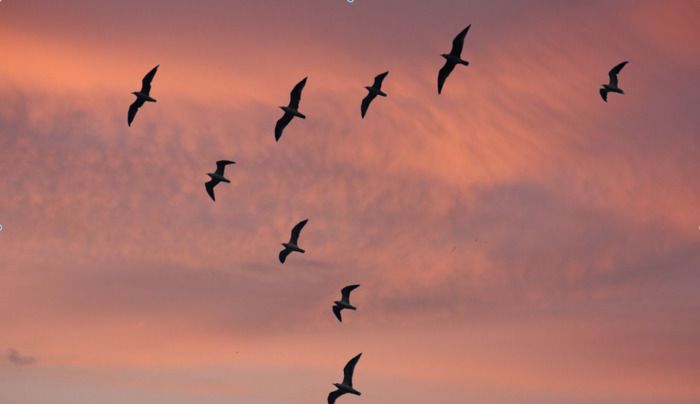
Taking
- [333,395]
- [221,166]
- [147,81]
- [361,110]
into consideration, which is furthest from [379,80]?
[333,395]

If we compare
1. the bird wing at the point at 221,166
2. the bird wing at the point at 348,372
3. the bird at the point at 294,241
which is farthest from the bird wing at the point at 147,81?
the bird wing at the point at 348,372

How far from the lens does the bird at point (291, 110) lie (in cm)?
10469

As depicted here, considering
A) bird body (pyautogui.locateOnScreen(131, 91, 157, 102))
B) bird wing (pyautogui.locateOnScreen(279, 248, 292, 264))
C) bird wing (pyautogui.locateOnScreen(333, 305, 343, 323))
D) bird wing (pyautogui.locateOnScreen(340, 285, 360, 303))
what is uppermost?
bird body (pyautogui.locateOnScreen(131, 91, 157, 102))

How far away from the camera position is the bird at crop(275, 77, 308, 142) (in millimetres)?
104688

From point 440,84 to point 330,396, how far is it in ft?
84.8

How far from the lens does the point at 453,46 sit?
9806 centimetres

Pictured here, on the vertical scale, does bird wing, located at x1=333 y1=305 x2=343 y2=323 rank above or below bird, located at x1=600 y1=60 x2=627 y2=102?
below

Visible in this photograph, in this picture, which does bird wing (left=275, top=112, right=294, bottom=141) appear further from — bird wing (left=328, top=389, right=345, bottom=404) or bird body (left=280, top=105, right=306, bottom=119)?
bird wing (left=328, top=389, right=345, bottom=404)

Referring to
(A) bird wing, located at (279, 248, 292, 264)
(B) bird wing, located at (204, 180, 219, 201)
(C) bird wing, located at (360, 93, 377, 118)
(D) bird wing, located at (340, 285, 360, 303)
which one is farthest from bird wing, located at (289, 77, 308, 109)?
(D) bird wing, located at (340, 285, 360, 303)

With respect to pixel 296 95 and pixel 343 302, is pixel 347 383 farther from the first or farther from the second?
pixel 296 95

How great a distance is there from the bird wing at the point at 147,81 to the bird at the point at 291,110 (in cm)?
1037

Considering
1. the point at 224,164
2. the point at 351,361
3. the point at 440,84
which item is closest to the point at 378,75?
the point at 440,84

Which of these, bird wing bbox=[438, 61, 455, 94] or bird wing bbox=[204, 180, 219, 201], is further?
bird wing bbox=[204, 180, 219, 201]

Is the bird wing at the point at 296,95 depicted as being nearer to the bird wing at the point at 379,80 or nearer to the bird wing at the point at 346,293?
the bird wing at the point at 379,80
